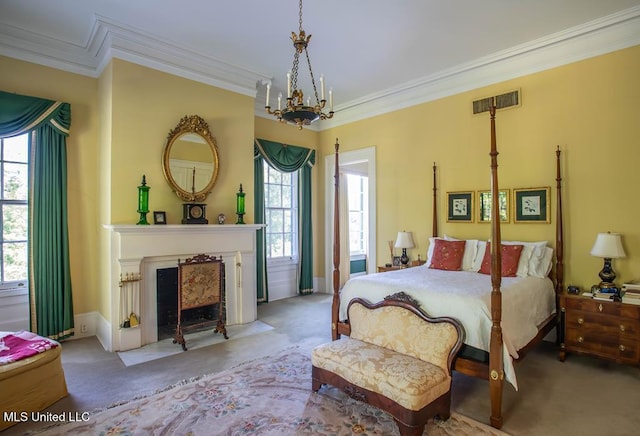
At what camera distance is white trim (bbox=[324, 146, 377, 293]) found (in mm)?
5629

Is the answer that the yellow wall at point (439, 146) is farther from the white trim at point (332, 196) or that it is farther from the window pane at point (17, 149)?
the white trim at point (332, 196)

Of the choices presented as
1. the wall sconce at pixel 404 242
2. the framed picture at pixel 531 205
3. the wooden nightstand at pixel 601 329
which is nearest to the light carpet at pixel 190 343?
the wall sconce at pixel 404 242

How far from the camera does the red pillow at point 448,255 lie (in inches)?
161

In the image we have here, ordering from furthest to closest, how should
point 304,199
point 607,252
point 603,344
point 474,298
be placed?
1. point 304,199
2. point 607,252
3. point 603,344
4. point 474,298

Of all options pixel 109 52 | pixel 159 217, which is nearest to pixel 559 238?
pixel 159 217

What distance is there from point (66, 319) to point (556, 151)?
5.73 m

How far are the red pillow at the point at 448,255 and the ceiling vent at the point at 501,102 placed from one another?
1721 millimetres

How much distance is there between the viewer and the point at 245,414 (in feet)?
8.04

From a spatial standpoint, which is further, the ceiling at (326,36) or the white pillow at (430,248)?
the white pillow at (430,248)

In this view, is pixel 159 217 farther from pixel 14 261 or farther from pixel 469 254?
pixel 469 254

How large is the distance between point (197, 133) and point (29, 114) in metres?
1.66

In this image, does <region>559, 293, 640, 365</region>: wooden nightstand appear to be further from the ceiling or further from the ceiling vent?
the ceiling

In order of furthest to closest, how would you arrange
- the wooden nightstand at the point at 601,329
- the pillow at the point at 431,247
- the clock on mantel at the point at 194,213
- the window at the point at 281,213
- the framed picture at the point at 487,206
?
the window at the point at 281,213, the pillow at the point at 431,247, the framed picture at the point at 487,206, the clock on mantel at the point at 194,213, the wooden nightstand at the point at 601,329

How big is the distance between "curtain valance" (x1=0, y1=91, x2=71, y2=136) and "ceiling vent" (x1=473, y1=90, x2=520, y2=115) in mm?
4855
